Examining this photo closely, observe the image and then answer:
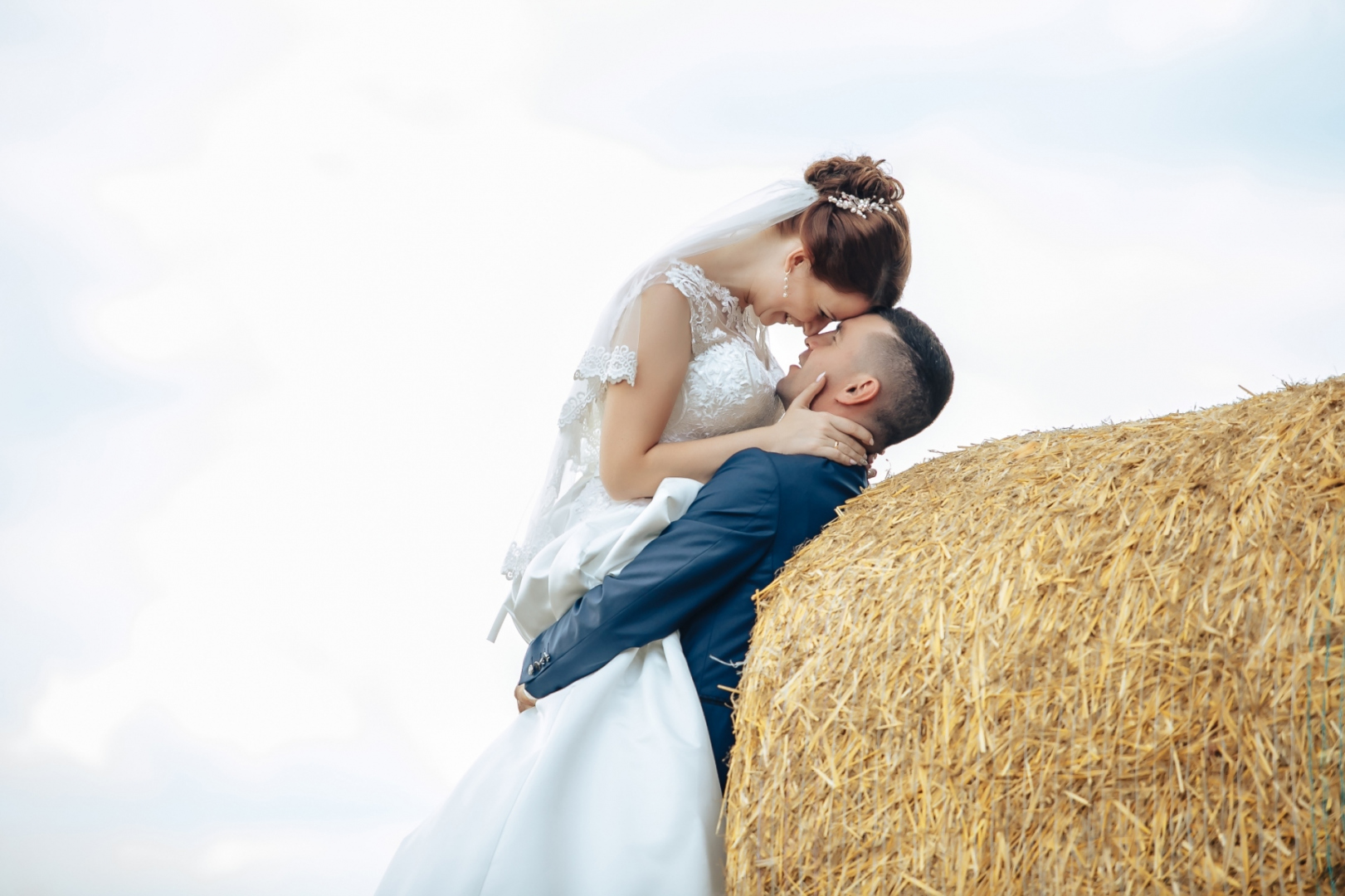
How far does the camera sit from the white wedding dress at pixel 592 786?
1.96 metres

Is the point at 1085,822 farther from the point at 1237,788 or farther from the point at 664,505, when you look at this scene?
the point at 664,505

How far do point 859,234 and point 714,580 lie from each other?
42.4 inches

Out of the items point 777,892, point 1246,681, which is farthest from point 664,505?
point 1246,681

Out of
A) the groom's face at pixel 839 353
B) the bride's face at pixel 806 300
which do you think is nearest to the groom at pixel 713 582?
the groom's face at pixel 839 353

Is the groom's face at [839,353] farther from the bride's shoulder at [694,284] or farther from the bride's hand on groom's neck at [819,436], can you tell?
the bride's shoulder at [694,284]

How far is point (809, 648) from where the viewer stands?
1876mm

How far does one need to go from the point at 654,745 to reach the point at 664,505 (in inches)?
21.4

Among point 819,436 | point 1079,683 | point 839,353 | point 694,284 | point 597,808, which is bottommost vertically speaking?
point 597,808

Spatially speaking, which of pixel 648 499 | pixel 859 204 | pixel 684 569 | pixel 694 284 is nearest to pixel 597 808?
pixel 684 569

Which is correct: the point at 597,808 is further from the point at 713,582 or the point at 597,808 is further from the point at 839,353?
the point at 839,353

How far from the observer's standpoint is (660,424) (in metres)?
2.56

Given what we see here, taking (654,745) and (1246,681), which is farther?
(654,745)

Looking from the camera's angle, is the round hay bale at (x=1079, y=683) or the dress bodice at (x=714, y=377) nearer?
the round hay bale at (x=1079, y=683)

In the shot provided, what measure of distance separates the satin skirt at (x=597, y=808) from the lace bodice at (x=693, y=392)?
638 millimetres
